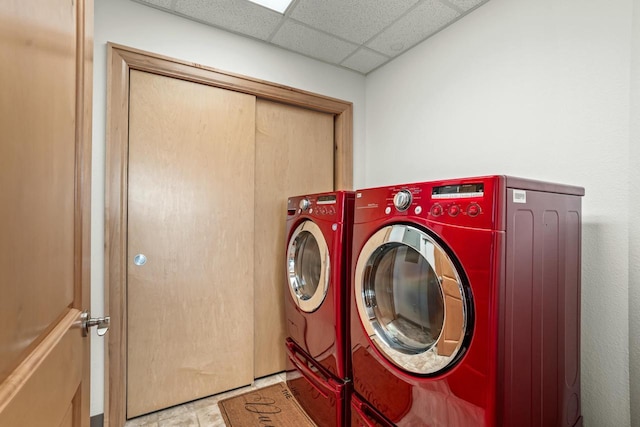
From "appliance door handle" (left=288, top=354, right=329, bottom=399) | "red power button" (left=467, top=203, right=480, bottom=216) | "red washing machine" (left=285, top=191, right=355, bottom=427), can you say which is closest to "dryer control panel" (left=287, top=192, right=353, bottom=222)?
"red washing machine" (left=285, top=191, right=355, bottom=427)

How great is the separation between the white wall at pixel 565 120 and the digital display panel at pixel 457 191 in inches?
31.2

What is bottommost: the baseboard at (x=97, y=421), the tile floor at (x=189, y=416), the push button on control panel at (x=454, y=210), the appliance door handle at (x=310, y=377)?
the tile floor at (x=189, y=416)

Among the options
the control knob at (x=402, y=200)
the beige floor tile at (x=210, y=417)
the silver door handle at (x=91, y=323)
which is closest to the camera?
the silver door handle at (x=91, y=323)

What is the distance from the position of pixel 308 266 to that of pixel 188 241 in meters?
0.77

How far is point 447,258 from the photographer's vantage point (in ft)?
3.13

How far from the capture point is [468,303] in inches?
36.0

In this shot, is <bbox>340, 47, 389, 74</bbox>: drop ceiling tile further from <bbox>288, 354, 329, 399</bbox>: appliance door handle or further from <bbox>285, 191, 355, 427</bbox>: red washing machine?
<bbox>288, 354, 329, 399</bbox>: appliance door handle

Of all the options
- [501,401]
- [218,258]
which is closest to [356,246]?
[501,401]

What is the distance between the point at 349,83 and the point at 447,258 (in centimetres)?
195

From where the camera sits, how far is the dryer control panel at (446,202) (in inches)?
34.2

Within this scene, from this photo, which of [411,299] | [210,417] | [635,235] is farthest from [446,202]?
[210,417]

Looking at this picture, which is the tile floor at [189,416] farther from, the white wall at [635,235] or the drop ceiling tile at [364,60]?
the drop ceiling tile at [364,60]

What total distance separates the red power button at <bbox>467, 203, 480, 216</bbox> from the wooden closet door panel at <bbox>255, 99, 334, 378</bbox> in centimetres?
151

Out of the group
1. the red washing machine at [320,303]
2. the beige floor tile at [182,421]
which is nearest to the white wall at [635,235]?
the red washing machine at [320,303]
